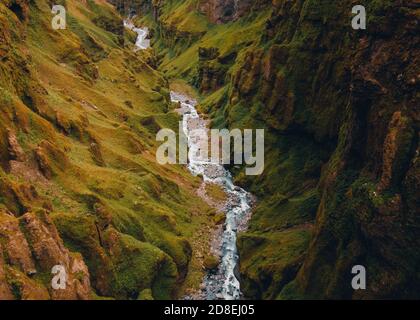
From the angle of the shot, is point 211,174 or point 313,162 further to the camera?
point 211,174

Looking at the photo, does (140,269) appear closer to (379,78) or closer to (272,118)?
(379,78)

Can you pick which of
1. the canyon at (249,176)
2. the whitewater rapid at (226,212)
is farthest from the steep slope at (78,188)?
the whitewater rapid at (226,212)

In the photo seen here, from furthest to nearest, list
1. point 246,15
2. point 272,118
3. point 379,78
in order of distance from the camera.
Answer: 1. point 246,15
2. point 272,118
3. point 379,78

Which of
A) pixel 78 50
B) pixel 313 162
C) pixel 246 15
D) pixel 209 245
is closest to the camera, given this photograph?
pixel 209 245

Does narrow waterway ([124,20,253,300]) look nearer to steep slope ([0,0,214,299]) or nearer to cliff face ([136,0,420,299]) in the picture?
cliff face ([136,0,420,299])

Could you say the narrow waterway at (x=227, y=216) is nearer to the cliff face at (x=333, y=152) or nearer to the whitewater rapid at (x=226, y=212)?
the whitewater rapid at (x=226, y=212)

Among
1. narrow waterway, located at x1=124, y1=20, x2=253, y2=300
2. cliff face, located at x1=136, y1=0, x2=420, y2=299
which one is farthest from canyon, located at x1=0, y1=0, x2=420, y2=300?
narrow waterway, located at x1=124, y1=20, x2=253, y2=300

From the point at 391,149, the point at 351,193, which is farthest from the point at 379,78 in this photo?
the point at 351,193

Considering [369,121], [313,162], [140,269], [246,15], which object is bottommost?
[140,269]
